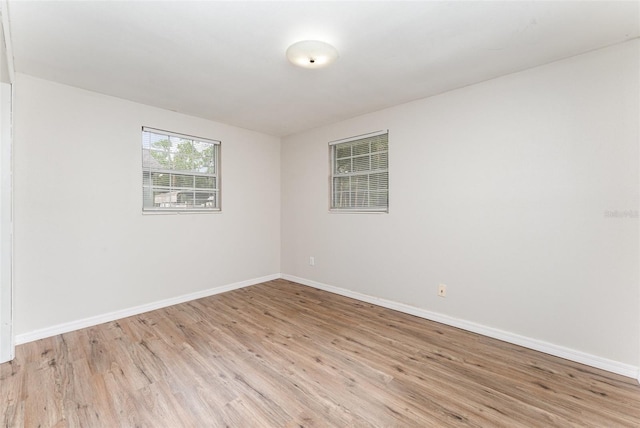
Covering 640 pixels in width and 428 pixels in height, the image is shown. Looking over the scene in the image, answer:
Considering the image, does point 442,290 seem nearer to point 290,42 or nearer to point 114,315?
point 290,42

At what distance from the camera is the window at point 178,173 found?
3.36 metres

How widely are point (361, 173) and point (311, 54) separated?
6.24 ft

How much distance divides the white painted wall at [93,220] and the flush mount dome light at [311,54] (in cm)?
217

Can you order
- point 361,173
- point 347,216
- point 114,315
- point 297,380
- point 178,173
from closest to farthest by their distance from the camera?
point 297,380, point 114,315, point 178,173, point 361,173, point 347,216

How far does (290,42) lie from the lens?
2057mm

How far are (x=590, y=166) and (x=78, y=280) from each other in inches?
187

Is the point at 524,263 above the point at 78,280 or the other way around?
above

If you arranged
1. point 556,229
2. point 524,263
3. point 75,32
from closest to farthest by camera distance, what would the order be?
point 75,32 → point 556,229 → point 524,263

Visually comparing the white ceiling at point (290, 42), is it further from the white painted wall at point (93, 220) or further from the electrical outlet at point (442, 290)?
the electrical outlet at point (442, 290)

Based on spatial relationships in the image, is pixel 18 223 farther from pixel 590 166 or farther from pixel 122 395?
pixel 590 166

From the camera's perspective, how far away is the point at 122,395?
5.89 feet

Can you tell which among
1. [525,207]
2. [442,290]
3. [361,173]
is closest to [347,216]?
[361,173]

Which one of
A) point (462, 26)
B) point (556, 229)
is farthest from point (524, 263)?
point (462, 26)

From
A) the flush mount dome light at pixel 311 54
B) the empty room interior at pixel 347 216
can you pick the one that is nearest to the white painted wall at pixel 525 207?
the empty room interior at pixel 347 216
